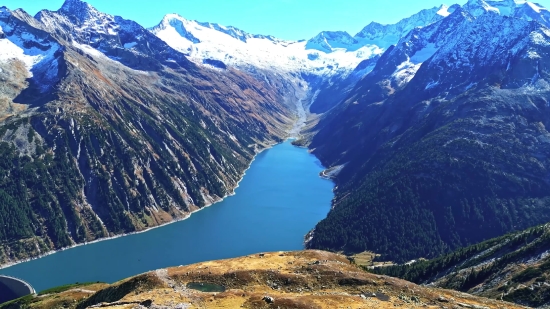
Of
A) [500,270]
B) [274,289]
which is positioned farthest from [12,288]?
[500,270]

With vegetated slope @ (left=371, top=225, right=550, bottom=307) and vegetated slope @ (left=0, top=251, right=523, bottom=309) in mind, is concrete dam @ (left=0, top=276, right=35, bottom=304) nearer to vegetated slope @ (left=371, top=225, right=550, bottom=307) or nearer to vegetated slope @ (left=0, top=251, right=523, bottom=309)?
vegetated slope @ (left=0, top=251, right=523, bottom=309)

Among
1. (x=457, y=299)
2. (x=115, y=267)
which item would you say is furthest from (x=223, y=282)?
(x=115, y=267)

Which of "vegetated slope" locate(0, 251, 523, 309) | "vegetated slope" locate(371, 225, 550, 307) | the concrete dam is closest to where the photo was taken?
"vegetated slope" locate(0, 251, 523, 309)

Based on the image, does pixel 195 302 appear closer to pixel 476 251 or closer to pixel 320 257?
pixel 320 257

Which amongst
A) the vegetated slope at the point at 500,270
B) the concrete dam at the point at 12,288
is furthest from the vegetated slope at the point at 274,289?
the concrete dam at the point at 12,288

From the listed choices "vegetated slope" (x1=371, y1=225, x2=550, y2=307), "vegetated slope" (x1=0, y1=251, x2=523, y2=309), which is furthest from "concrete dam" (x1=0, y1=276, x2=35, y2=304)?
"vegetated slope" (x1=371, y1=225, x2=550, y2=307)
